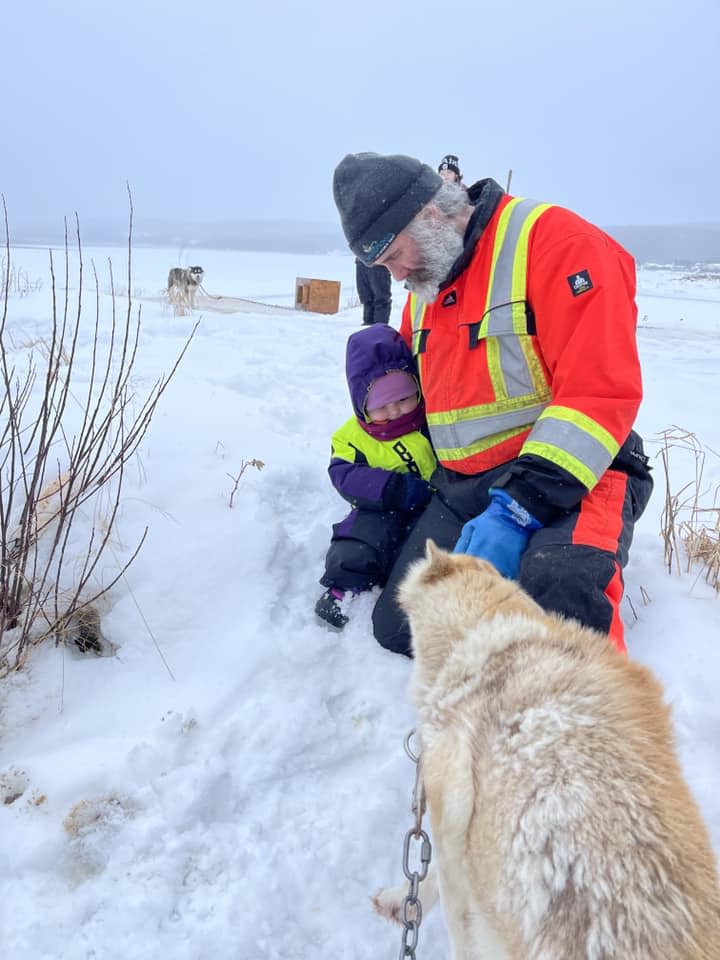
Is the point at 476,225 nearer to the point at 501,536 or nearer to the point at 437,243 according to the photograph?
the point at 437,243

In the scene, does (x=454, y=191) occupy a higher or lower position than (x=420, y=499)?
higher

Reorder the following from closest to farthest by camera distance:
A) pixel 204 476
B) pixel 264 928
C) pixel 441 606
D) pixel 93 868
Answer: pixel 441 606, pixel 264 928, pixel 93 868, pixel 204 476

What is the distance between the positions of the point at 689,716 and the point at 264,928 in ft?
4.87

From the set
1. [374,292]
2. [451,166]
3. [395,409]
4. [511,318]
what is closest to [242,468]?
[395,409]

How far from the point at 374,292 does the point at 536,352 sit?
645 cm

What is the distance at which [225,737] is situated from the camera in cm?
202

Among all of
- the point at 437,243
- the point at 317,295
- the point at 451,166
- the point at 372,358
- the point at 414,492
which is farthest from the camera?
the point at 317,295

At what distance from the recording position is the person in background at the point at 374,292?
8109mm

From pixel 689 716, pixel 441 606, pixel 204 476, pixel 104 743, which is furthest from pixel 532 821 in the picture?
pixel 204 476

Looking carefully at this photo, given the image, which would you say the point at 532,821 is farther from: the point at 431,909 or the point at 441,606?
the point at 431,909

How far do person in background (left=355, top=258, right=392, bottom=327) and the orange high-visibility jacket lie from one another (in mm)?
5894

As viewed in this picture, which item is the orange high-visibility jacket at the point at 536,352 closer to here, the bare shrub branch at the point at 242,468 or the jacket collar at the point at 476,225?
the jacket collar at the point at 476,225

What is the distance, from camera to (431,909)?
1.60 metres

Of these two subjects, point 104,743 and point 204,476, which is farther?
point 204,476
